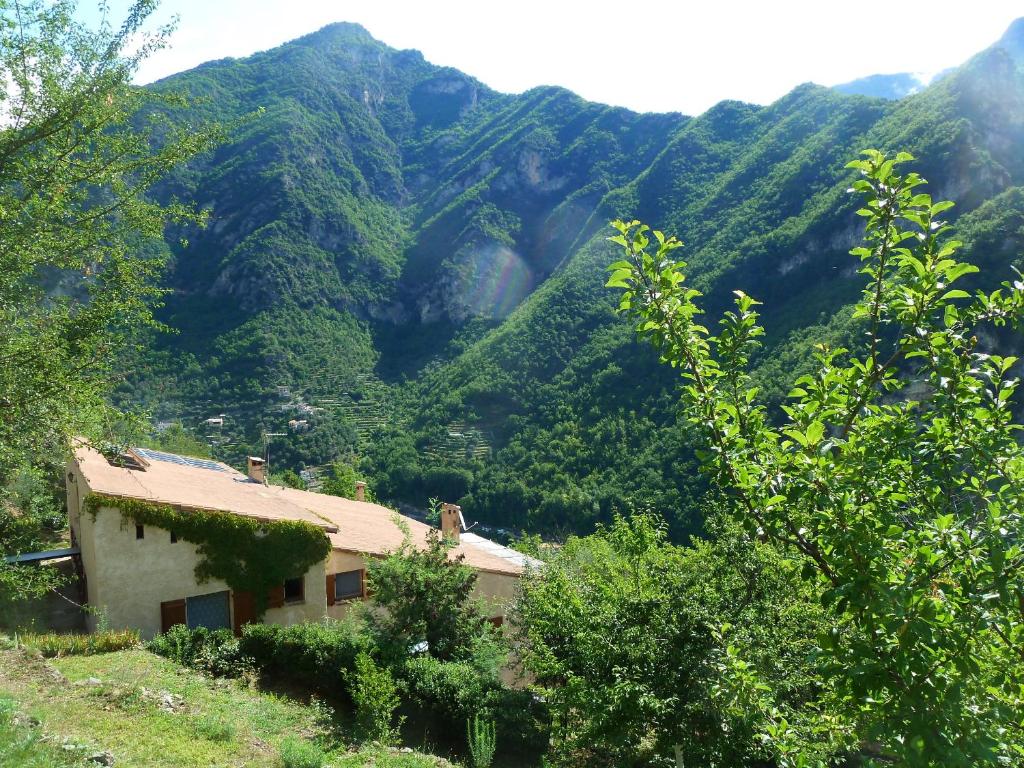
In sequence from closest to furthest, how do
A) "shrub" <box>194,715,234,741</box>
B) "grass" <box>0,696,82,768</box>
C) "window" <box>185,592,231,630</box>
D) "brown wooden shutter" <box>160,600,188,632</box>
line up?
Result: "grass" <box>0,696,82,768</box>, "shrub" <box>194,715,234,741</box>, "brown wooden shutter" <box>160,600,188,632</box>, "window" <box>185,592,231,630</box>

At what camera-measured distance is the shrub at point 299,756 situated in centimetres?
685

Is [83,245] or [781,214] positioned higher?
[781,214]

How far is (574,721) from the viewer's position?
9891mm

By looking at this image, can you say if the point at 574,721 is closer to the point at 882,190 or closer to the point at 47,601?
the point at 882,190

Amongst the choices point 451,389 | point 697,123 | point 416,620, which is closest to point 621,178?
point 697,123

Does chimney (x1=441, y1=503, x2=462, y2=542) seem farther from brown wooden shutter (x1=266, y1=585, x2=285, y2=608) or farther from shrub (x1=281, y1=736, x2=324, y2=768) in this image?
shrub (x1=281, y1=736, x2=324, y2=768)

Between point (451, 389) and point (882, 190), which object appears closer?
point (882, 190)

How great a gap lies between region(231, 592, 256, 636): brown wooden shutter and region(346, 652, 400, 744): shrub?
17.1 ft

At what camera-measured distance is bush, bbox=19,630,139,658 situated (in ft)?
33.2

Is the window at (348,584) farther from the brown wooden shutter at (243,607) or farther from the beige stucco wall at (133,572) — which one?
the beige stucco wall at (133,572)

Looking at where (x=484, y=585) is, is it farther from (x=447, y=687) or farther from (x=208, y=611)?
(x=208, y=611)

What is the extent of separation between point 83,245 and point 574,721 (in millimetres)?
9685

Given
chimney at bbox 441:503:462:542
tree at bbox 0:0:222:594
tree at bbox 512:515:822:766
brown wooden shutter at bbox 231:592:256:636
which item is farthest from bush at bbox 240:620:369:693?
chimney at bbox 441:503:462:542

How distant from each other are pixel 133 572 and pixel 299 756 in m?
8.42
